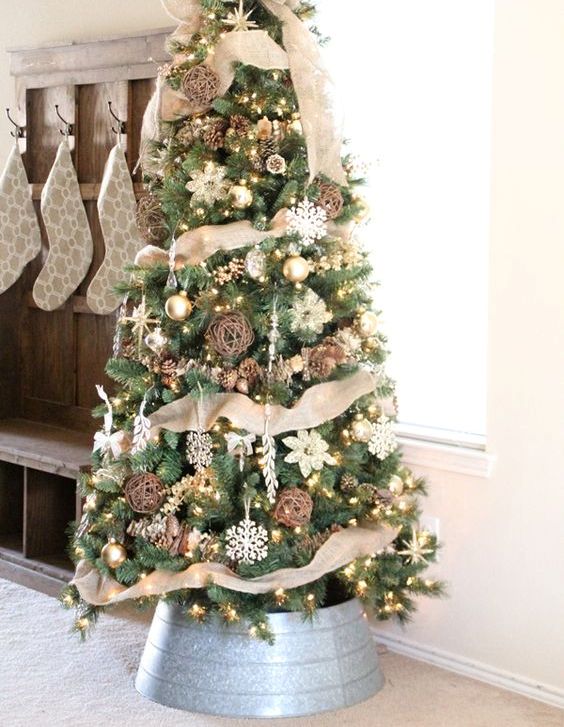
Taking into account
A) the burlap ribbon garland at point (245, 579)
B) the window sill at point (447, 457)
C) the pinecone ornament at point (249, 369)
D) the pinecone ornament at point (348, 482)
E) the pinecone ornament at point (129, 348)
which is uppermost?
the pinecone ornament at point (129, 348)

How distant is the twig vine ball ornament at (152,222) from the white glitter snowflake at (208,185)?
0.20 m

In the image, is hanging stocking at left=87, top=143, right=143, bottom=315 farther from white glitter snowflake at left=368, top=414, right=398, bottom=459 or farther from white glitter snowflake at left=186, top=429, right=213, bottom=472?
white glitter snowflake at left=368, top=414, right=398, bottom=459

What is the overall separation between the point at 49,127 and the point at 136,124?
500 millimetres

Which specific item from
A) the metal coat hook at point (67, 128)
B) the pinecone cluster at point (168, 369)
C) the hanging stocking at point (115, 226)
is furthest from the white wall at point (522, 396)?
the metal coat hook at point (67, 128)

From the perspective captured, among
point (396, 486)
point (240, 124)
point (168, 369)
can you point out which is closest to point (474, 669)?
point (396, 486)

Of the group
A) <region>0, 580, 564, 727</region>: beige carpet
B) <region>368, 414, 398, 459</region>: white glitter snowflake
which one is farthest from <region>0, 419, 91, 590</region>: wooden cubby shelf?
<region>368, 414, 398, 459</region>: white glitter snowflake

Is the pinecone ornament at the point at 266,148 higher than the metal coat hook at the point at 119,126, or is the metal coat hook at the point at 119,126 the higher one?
the metal coat hook at the point at 119,126

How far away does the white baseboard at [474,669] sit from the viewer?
296 centimetres

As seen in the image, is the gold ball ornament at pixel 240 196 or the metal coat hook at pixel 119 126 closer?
the gold ball ornament at pixel 240 196

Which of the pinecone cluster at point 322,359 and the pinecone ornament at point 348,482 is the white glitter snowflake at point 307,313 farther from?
the pinecone ornament at point 348,482

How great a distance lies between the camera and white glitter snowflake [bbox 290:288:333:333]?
284cm

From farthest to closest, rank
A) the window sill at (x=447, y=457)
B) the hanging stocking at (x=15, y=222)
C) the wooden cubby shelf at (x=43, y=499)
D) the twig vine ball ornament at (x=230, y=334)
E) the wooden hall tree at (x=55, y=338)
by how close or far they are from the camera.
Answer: the hanging stocking at (x=15, y=222)
the wooden hall tree at (x=55, y=338)
the wooden cubby shelf at (x=43, y=499)
the window sill at (x=447, y=457)
the twig vine ball ornament at (x=230, y=334)

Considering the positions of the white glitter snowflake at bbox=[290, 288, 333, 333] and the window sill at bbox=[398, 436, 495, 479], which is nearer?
the white glitter snowflake at bbox=[290, 288, 333, 333]

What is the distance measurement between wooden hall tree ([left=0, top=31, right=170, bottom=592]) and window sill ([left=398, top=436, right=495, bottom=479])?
1067 mm
